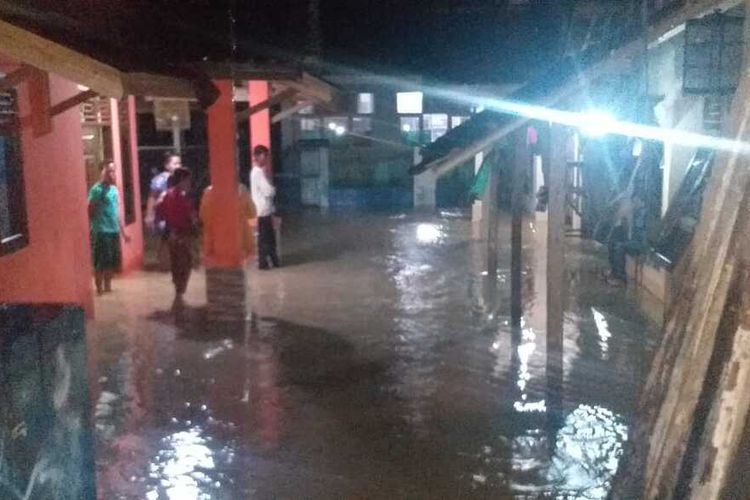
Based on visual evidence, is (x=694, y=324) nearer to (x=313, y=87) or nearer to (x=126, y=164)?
(x=313, y=87)

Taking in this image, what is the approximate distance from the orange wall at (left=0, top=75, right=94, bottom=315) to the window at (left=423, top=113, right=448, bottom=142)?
14.5m

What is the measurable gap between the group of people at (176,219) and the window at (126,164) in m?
0.45

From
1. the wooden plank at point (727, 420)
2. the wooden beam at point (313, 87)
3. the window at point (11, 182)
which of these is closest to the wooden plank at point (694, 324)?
the wooden plank at point (727, 420)

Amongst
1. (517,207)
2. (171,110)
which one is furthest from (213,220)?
(517,207)

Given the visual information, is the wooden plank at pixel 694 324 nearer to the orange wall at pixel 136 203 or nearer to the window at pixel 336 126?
the orange wall at pixel 136 203

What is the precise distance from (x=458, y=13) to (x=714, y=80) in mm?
6229

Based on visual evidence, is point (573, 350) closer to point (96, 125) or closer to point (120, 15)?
point (120, 15)

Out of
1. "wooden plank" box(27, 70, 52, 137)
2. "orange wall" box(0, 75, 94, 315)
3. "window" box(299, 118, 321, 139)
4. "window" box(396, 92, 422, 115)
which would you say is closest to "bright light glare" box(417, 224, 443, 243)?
"window" box(396, 92, 422, 115)

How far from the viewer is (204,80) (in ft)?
34.6

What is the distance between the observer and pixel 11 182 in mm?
8797

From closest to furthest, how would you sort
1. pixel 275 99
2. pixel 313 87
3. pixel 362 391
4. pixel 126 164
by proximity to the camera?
pixel 362 391
pixel 313 87
pixel 275 99
pixel 126 164

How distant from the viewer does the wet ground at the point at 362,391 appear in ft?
20.7

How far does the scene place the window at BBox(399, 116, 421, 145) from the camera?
24406 millimetres

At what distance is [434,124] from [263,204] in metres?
11.7
